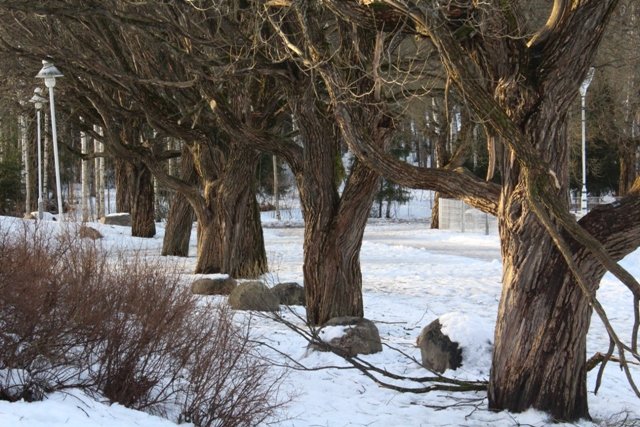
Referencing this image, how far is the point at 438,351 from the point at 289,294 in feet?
12.0

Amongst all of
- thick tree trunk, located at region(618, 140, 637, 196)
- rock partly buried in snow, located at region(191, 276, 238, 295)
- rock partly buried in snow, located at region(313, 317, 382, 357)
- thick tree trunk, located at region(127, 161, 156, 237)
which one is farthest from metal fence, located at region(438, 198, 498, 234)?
rock partly buried in snow, located at region(313, 317, 382, 357)

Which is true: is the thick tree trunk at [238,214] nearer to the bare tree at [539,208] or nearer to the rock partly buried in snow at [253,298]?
the rock partly buried in snow at [253,298]

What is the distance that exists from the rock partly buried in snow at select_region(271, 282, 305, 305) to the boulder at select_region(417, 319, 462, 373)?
334 centimetres

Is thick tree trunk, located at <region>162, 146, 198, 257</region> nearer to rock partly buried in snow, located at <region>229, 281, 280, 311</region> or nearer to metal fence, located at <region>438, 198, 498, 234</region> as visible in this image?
rock partly buried in snow, located at <region>229, 281, 280, 311</region>

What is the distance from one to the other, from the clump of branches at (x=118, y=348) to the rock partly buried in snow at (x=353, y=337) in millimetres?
2552

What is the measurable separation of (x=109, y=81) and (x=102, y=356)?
9.70 m

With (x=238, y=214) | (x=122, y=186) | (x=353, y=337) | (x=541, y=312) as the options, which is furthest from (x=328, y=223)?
(x=122, y=186)

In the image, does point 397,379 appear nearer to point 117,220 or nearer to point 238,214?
point 238,214

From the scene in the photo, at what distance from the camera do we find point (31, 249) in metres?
5.89

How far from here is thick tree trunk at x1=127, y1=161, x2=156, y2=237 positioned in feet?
76.0

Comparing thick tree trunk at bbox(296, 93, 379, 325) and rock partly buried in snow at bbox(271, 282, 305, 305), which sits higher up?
thick tree trunk at bbox(296, 93, 379, 325)

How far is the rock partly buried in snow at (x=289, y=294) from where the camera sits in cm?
1060

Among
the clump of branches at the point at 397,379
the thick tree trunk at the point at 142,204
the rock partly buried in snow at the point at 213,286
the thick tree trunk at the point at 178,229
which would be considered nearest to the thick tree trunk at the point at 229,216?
the rock partly buried in snow at the point at 213,286

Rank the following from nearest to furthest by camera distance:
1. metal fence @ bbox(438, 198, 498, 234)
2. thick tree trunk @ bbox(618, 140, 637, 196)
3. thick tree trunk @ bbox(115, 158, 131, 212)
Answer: thick tree trunk @ bbox(115, 158, 131, 212), metal fence @ bbox(438, 198, 498, 234), thick tree trunk @ bbox(618, 140, 637, 196)
